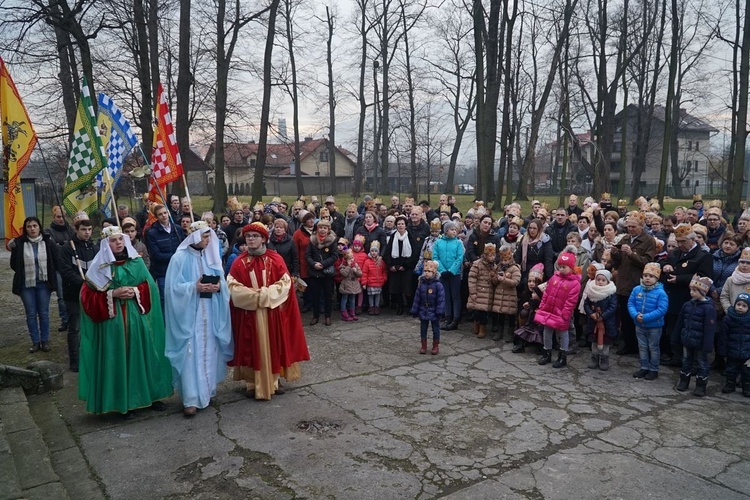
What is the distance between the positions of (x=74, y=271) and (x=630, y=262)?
291 inches

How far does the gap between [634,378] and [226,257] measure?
6.91 m

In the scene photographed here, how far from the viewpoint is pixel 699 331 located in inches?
254

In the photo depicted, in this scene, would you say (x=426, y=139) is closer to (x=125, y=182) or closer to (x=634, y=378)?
(x=125, y=182)

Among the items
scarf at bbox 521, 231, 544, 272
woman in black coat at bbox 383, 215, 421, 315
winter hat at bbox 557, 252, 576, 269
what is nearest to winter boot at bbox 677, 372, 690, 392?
winter hat at bbox 557, 252, 576, 269

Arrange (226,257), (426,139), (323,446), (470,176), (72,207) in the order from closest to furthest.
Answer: (323,446), (72,207), (226,257), (426,139), (470,176)

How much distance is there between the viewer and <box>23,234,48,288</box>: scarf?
7.62m

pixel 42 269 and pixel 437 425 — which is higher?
pixel 42 269

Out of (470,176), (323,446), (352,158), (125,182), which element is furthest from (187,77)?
(470,176)

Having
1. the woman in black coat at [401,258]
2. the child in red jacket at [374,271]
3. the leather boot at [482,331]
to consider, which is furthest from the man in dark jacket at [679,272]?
the child in red jacket at [374,271]

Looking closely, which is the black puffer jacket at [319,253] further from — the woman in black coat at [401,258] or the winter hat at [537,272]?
the winter hat at [537,272]

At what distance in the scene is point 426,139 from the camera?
43.8 m

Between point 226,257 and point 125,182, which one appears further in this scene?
point 125,182

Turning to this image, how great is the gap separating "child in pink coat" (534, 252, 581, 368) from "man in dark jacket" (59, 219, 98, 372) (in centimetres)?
600

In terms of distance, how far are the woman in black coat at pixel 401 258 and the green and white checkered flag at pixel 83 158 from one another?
5073 mm
